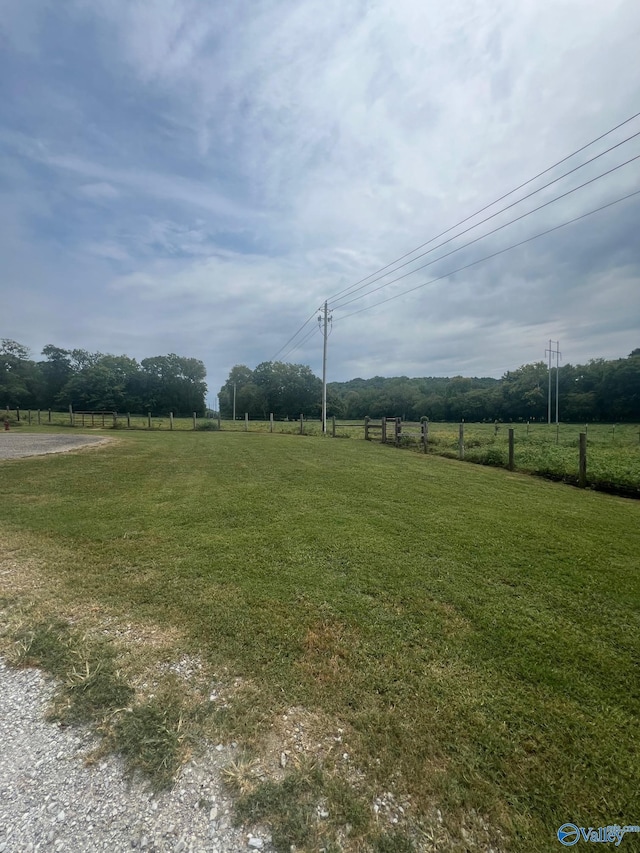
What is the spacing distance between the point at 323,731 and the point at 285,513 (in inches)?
135

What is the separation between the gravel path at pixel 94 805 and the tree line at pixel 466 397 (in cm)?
6015

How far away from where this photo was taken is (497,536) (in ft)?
14.5

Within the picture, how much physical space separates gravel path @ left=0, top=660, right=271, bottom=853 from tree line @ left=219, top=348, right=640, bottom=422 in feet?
197

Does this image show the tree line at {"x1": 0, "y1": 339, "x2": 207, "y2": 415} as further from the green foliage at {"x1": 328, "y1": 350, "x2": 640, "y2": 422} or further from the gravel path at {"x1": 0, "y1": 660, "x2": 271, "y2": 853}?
the gravel path at {"x1": 0, "y1": 660, "x2": 271, "y2": 853}

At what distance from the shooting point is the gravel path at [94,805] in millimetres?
1304

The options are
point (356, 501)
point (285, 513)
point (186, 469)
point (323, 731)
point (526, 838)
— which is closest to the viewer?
point (526, 838)

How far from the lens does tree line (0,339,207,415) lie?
184 ft

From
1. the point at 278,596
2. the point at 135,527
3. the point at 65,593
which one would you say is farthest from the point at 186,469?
the point at 278,596

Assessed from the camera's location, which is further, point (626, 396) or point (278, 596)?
point (626, 396)

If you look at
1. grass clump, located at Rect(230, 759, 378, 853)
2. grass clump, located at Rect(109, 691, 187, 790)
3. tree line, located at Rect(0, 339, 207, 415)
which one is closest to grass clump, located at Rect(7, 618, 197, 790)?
grass clump, located at Rect(109, 691, 187, 790)

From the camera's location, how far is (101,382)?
56.5m

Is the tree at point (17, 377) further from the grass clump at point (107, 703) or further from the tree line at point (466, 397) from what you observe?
the grass clump at point (107, 703)

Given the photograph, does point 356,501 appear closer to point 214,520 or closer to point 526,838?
point 214,520

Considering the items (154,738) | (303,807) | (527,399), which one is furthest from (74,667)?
(527,399)
